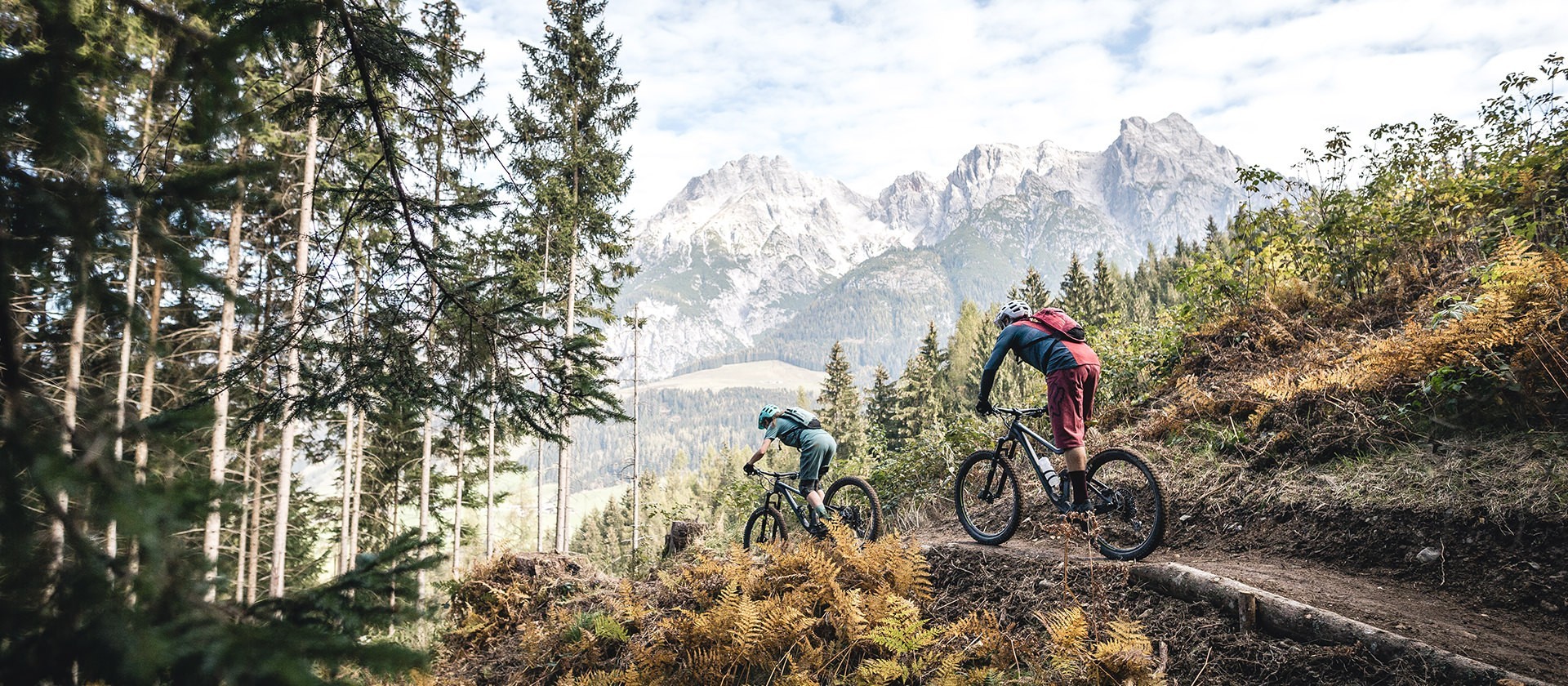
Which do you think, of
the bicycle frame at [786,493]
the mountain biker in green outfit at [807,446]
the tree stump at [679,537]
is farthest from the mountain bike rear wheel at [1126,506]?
the tree stump at [679,537]

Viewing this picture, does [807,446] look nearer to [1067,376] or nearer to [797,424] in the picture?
[797,424]

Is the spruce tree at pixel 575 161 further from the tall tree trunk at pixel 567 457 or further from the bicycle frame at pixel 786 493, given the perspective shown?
the bicycle frame at pixel 786 493

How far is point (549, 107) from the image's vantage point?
17828mm

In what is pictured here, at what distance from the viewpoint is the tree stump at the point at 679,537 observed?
10008 mm

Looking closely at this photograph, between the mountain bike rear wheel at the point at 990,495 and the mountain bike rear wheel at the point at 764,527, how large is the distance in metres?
2.37

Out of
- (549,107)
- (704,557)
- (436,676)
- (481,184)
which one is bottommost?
(436,676)

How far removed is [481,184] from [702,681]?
143 inches

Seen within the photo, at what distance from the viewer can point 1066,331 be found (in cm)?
525

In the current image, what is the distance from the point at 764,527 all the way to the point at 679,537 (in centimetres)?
246

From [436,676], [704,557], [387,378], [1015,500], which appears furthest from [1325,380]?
[436,676]

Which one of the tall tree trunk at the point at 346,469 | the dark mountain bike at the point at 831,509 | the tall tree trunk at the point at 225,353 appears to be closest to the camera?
the dark mountain bike at the point at 831,509

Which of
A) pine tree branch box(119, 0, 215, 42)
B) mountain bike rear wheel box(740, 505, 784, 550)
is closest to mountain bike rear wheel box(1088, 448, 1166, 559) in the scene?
mountain bike rear wheel box(740, 505, 784, 550)

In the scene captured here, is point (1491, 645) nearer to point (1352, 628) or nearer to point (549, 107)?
point (1352, 628)

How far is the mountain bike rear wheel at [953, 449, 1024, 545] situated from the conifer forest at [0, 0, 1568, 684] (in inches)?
5.5
